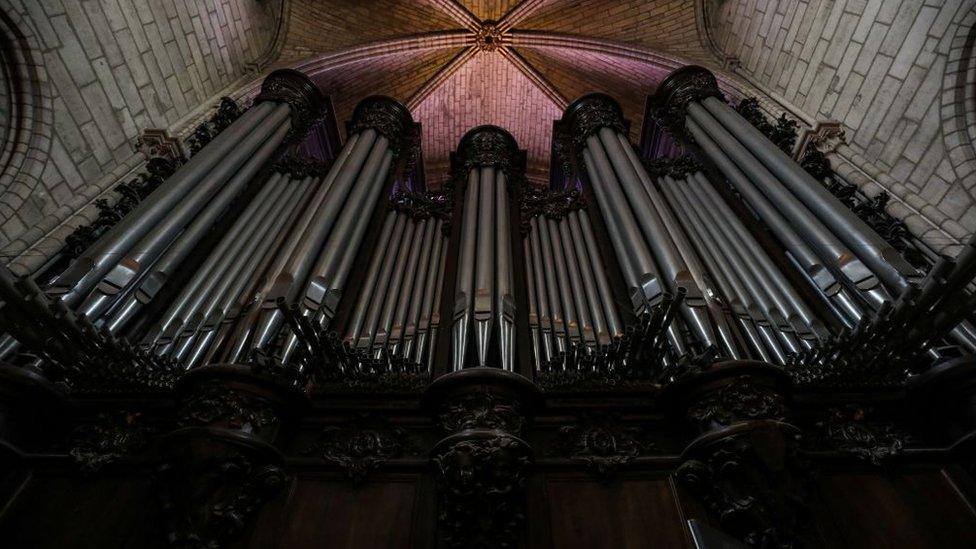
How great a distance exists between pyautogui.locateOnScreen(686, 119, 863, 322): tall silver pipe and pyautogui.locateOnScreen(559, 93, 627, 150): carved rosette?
3.68 feet

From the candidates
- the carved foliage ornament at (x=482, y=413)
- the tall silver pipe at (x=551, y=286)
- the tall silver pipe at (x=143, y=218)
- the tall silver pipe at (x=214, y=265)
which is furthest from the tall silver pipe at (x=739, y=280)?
the tall silver pipe at (x=143, y=218)

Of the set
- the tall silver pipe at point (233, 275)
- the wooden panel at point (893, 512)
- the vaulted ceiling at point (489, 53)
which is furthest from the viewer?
the vaulted ceiling at point (489, 53)

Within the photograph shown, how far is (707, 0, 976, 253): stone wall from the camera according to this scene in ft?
15.2

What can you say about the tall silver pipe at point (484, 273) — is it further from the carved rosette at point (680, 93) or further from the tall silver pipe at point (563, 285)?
the carved rosette at point (680, 93)

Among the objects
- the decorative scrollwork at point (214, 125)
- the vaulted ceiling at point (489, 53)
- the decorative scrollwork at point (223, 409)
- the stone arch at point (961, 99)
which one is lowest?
the decorative scrollwork at point (223, 409)

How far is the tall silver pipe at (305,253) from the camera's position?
134 inches

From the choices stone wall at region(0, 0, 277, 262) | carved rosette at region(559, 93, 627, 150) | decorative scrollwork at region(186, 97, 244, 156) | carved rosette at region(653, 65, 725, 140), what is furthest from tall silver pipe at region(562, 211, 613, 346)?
stone wall at region(0, 0, 277, 262)

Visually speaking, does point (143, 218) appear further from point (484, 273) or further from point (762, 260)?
point (762, 260)

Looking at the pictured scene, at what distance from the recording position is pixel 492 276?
404 cm

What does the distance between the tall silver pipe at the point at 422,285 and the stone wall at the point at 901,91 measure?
3842mm

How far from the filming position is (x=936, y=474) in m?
2.73

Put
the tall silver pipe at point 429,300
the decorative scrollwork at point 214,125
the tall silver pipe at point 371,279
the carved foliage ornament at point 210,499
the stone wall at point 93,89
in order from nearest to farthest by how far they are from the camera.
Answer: the carved foliage ornament at point 210,499 < the tall silver pipe at point 429,300 < the tall silver pipe at point 371,279 < the stone wall at point 93,89 < the decorative scrollwork at point 214,125

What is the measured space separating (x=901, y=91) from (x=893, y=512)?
4.14 m

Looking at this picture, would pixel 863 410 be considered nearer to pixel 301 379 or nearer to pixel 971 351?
pixel 971 351
